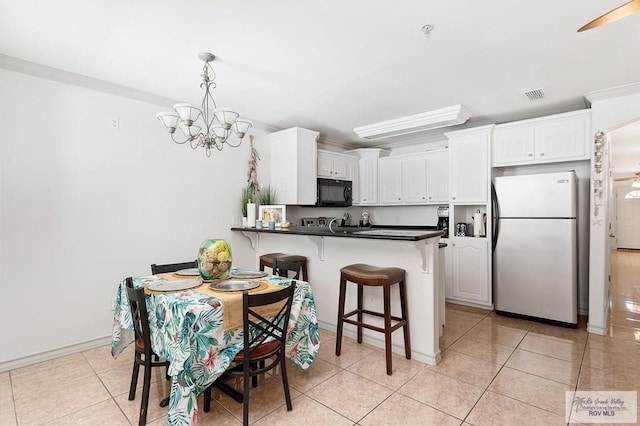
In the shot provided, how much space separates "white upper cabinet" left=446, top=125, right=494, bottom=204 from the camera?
167 inches

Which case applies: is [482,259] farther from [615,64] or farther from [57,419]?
[57,419]

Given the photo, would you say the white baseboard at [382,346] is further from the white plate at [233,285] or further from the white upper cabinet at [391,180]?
the white upper cabinet at [391,180]

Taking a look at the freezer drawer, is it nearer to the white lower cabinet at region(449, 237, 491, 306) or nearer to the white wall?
the white lower cabinet at region(449, 237, 491, 306)

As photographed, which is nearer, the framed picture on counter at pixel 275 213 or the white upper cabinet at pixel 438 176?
the framed picture on counter at pixel 275 213

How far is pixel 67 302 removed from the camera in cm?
297

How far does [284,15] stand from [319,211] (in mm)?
3678

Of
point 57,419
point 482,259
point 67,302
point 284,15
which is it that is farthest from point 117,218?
point 482,259

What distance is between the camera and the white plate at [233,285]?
2.08 m

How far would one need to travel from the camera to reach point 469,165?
4.37 metres

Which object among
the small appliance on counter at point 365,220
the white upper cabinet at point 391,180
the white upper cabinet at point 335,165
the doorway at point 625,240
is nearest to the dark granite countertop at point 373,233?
the white upper cabinet at point 335,165

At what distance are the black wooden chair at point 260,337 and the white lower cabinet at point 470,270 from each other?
3.10 meters

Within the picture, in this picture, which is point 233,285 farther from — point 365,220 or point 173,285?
point 365,220

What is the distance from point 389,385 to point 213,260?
1574 millimetres

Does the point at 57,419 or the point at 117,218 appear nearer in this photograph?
the point at 57,419
